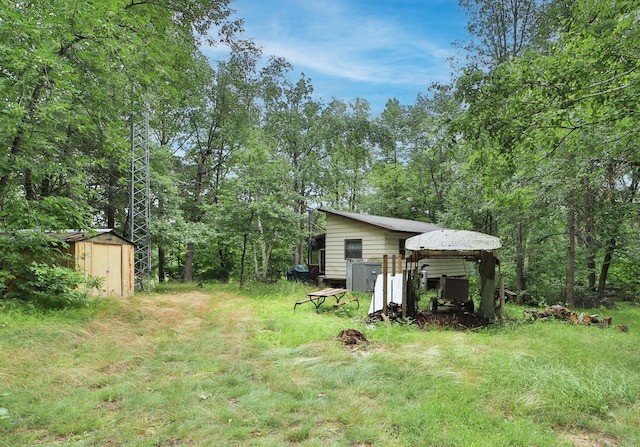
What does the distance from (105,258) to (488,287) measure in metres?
9.91

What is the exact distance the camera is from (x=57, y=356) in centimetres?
458

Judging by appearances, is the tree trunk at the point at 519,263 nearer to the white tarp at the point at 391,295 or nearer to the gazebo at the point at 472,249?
the gazebo at the point at 472,249

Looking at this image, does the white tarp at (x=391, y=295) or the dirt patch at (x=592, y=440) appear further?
the white tarp at (x=391, y=295)

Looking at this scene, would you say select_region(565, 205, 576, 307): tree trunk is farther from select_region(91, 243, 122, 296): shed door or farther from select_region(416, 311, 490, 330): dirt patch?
select_region(91, 243, 122, 296): shed door

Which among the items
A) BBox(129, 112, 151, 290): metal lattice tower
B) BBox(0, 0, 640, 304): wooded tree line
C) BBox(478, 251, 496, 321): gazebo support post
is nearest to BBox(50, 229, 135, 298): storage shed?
BBox(0, 0, 640, 304): wooded tree line

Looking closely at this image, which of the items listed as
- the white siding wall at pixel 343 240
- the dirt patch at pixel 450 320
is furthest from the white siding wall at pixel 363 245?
the dirt patch at pixel 450 320

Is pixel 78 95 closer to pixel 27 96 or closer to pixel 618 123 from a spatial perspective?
pixel 27 96

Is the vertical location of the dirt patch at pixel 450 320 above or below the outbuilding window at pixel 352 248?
below

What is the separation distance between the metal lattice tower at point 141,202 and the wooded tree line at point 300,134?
0.52m

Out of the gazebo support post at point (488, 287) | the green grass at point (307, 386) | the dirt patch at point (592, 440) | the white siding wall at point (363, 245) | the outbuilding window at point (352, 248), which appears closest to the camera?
the dirt patch at point (592, 440)

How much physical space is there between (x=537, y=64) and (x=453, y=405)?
4.34m

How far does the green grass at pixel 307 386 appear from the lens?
9.02 ft

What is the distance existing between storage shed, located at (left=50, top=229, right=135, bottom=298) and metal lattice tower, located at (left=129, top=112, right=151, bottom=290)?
1536 millimetres

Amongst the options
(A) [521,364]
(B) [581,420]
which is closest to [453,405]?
(B) [581,420]
